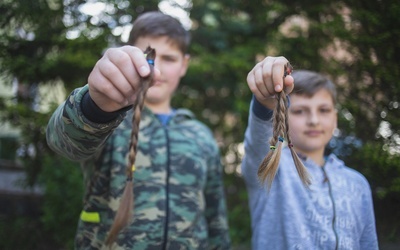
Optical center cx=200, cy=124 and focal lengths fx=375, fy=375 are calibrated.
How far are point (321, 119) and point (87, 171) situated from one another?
144 cm

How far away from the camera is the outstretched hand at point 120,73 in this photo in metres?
1.31

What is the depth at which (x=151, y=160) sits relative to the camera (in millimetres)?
2238

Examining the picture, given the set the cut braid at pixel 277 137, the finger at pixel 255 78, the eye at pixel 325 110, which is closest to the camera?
the cut braid at pixel 277 137

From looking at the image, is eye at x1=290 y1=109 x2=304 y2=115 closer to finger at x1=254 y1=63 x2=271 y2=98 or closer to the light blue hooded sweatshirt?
the light blue hooded sweatshirt

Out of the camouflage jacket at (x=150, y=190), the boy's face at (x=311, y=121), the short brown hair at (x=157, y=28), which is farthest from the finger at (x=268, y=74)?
the short brown hair at (x=157, y=28)

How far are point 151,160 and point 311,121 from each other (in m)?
0.99

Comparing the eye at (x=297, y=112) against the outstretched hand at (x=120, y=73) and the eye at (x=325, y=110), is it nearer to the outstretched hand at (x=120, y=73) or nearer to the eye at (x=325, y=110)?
the eye at (x=325, y=110)

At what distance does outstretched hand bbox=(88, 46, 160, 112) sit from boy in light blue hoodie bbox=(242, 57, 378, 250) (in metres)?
0.60

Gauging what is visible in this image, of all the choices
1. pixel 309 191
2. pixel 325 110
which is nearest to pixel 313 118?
pixel 325 110

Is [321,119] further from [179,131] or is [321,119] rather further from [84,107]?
[84,107]

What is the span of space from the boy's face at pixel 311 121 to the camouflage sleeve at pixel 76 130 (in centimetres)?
119

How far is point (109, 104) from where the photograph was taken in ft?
4.69

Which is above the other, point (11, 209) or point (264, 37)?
point (264, 37)

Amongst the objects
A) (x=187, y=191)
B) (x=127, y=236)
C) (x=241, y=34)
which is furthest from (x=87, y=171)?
(x=241, y=34)
